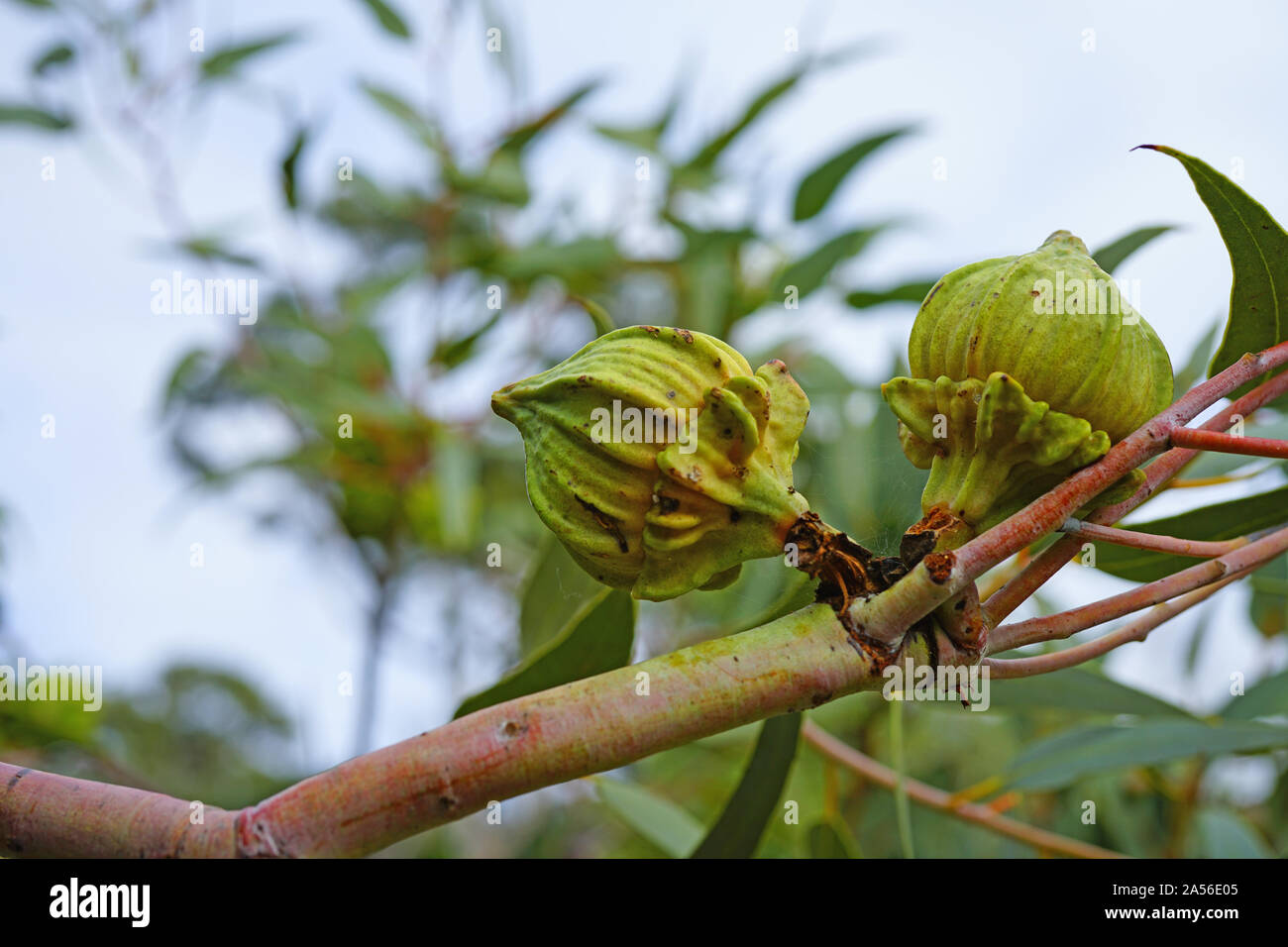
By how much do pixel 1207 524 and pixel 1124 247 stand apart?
17.2 inches

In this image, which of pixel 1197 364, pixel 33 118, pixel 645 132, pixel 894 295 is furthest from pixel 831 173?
pixel 33 118

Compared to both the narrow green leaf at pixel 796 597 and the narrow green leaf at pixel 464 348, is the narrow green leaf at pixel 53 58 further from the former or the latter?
the narrow green leaf at pixel 796 597

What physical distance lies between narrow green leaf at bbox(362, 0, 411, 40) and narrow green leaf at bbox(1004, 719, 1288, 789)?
2.31 meters

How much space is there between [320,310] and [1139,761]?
90.7 inches

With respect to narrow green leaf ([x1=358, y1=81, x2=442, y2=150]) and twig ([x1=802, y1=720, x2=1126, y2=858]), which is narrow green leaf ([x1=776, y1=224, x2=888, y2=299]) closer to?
twig ([x1=802, y1=720, x2=1126, y2=858])

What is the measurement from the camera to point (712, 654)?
0.56m

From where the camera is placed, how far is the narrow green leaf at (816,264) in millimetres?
1924

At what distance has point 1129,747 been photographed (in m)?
1.23

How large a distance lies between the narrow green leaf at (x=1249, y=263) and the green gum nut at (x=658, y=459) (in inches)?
14.3

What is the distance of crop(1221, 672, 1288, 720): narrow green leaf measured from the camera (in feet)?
4.32

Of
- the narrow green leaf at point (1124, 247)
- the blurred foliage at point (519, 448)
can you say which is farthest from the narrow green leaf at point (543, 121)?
the narrow green leaf at point (1124, 247)
